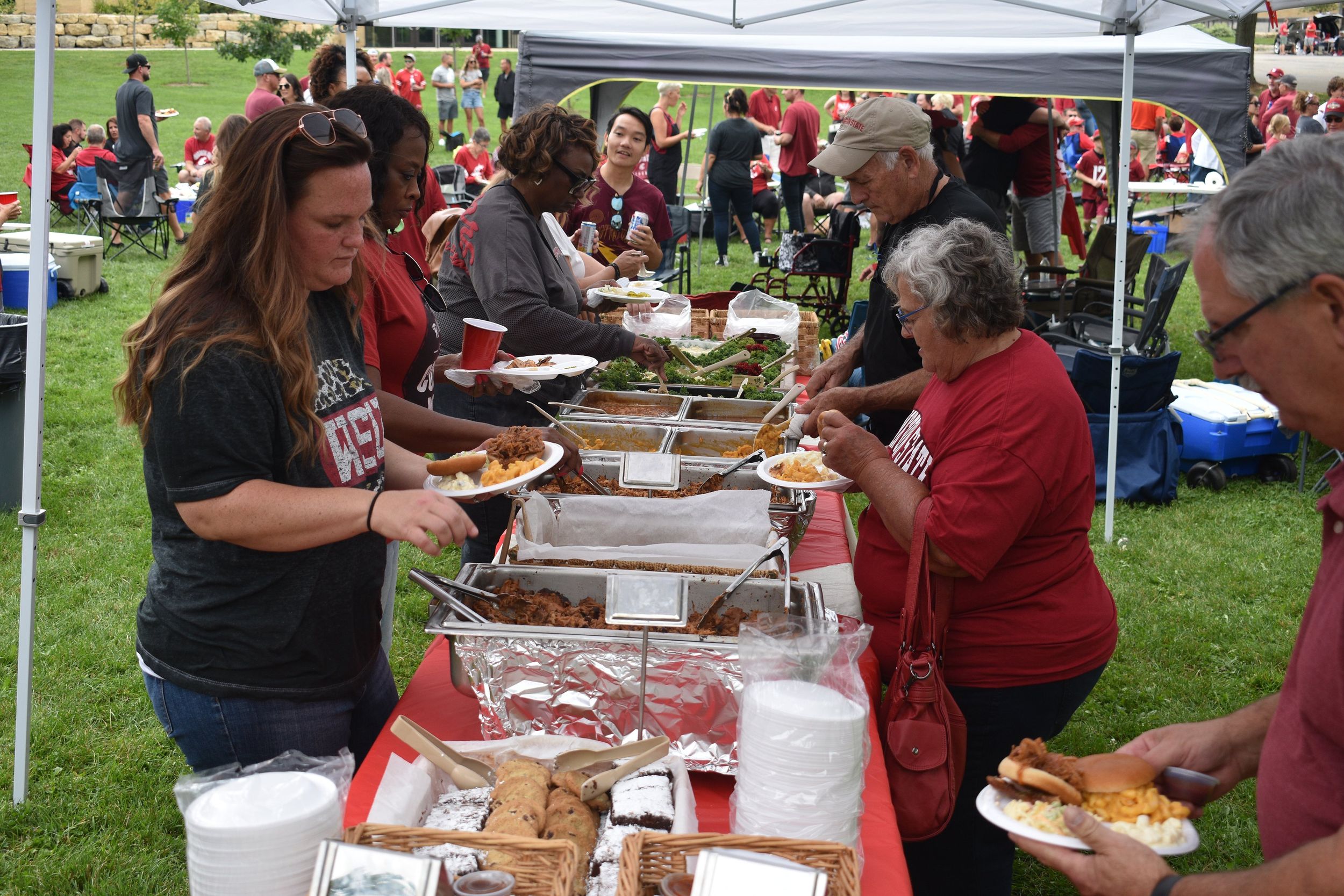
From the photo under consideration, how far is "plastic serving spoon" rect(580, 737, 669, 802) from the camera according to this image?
1466mm

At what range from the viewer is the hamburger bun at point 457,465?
2.02 metres

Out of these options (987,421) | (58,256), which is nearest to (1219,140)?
(987,421)

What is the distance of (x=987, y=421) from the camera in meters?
1.96

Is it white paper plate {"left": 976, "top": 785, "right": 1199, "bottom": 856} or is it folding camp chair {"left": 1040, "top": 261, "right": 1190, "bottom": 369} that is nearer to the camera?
white paper plate {"left": 976, "top": 785, "right": 1199, "bottom": 856}

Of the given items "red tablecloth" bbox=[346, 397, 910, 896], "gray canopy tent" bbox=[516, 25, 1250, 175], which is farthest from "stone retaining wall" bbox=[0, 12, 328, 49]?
"red tablecloth" bbox=[346, 397, 910, 896]

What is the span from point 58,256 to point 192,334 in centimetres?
896

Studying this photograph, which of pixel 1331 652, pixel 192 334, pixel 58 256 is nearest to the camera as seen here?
pixel 1331 652

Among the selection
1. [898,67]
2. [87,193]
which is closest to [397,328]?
[898,67]

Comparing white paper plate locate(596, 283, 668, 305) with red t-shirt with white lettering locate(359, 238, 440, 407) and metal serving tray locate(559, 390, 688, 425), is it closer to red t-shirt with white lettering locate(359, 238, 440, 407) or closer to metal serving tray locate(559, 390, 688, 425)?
metal serving tray locate(559, 390, 688, 425)

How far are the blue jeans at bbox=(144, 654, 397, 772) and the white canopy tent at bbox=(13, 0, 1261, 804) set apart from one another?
1.40 meters

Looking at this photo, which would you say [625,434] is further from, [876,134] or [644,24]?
[644,24]

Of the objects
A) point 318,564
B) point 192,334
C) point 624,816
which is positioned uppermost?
point 192,334

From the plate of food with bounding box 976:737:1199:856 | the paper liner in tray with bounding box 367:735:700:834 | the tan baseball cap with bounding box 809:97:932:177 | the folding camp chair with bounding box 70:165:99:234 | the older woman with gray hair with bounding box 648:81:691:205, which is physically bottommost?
the paper liner in tray with bounding box 367:735:700:834

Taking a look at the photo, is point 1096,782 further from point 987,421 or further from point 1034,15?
point 1034,15
